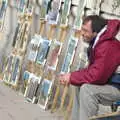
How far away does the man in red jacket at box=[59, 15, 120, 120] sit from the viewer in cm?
433

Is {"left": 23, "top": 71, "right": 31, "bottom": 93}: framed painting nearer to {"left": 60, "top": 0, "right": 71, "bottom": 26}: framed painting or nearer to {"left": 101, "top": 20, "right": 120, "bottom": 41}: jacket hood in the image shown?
{"left": 60, "top": 0, "right": 71, "bottom": 26}: framed painting

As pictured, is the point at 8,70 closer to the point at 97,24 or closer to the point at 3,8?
the point at 3,8

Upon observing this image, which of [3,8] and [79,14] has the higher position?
[79,14]

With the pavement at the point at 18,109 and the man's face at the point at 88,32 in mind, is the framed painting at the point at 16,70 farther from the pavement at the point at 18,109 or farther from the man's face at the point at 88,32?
the man's face at the point at 88,32

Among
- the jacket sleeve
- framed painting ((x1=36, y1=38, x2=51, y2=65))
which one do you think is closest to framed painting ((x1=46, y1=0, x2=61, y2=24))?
framed painting ((x1=36, y1=38, x2=51, y2=65))

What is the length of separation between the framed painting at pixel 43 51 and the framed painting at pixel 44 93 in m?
0.31

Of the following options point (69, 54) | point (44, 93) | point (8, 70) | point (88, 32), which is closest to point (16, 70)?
point (8, 70)

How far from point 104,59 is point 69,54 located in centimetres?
145

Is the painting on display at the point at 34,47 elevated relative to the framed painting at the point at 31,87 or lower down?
elevated

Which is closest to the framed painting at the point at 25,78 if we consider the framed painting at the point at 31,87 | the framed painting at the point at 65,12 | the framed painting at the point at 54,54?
the framed painting at the point at 31,87

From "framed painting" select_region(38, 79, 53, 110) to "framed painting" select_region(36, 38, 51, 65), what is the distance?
0.31m

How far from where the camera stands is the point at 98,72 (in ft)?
14.1

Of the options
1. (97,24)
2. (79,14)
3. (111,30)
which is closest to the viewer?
(111,30)

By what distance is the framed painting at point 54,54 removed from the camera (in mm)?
5934
